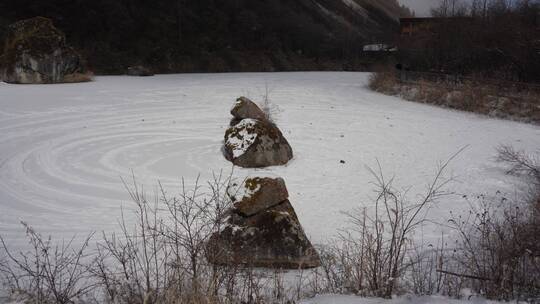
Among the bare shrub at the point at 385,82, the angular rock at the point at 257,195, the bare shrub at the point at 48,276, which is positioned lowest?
the bare shrub at the point at 48,276

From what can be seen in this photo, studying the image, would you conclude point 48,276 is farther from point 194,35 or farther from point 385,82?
point 194,35

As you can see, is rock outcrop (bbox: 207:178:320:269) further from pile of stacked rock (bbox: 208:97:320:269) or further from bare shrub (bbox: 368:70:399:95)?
bare shrub (bbox: 368:70:399:95)

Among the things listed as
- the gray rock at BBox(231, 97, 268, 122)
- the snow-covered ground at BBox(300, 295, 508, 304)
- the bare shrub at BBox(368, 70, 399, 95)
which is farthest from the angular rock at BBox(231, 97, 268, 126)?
the bare shrub at BBox(368, 70, 399, 95)

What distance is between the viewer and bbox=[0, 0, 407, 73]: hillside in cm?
3497

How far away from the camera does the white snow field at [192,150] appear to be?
290 inches

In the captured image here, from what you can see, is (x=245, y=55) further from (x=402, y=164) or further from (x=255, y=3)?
(x=402, y=164)

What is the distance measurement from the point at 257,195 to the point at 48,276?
2812mm

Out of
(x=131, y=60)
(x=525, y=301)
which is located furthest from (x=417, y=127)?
(x=131, y=60)

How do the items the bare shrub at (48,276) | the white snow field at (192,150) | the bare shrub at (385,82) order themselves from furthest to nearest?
the bare shrub at (385,82) → the white snow field at (192,150) → the bare shrub at (48,276)

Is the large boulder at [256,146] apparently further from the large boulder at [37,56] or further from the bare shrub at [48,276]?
the large boulder at [37,56]

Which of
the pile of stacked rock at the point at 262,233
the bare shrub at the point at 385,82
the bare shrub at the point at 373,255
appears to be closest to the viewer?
the bare shrub at the point at 373,255

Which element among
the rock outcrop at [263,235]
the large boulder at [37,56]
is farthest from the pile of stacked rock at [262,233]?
the large boulder at [37,56]

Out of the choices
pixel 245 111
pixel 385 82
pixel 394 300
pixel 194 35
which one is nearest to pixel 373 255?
pixel 394 300

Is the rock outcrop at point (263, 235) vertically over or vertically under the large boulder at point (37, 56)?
under
